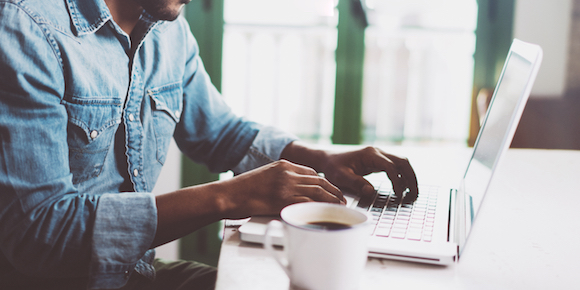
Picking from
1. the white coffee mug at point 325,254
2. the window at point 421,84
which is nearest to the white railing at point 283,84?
the window at point 421,84

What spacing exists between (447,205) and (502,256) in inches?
7.3

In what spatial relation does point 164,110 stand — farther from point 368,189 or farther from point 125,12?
point 368,189

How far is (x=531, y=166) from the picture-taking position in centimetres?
116

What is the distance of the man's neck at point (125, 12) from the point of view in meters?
0.86

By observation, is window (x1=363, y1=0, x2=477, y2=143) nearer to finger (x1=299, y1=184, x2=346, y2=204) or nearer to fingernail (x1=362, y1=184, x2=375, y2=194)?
fingernail (x1=362, y1=184, x2=375, y2=194)

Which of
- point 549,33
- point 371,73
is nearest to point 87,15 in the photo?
point 371,73

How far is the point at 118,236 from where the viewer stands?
604mm

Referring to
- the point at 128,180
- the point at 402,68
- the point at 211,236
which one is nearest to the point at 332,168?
the point at 128,180

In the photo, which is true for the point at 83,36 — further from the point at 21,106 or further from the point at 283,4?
the point at 283,4

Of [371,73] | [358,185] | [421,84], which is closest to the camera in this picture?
[358,185]

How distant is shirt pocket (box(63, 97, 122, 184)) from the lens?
0.75m

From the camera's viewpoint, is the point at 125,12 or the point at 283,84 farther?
the point at 283,84

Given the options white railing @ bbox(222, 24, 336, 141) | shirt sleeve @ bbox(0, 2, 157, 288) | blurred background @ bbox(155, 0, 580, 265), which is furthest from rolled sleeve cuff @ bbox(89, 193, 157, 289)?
white railing @ bbox(222, 24, 336, 141)

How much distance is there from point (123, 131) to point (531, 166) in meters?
0.94
